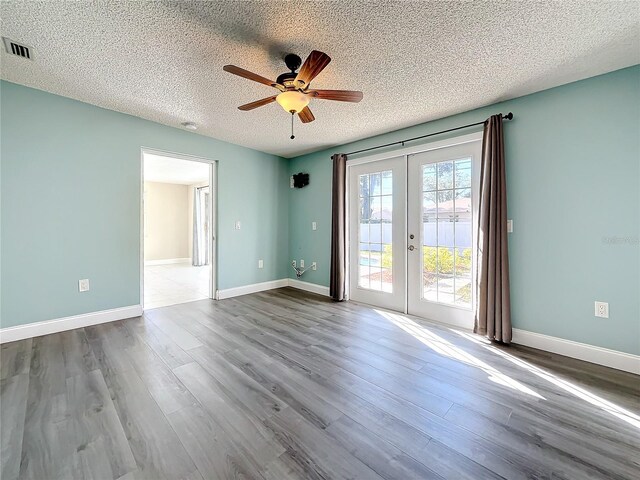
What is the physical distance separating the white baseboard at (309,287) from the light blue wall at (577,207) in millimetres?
2656

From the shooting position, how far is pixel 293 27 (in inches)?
68.5

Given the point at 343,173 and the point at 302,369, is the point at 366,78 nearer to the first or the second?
the point at 343,173

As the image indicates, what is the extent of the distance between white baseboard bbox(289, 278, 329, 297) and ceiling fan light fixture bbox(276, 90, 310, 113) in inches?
120

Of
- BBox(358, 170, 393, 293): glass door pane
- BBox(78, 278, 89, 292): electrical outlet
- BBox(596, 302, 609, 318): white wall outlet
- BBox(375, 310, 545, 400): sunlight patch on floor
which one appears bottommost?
BBox(375, 310, 545, 400): sunlight patch on floor

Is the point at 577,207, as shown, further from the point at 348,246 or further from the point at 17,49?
the point at 17,49

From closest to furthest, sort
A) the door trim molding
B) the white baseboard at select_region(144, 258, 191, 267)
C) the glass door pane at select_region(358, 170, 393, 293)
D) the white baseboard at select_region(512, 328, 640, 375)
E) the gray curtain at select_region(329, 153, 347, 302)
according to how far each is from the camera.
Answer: the white baseboard at select_region(512, 328, 640, 375) < the door trim molding < the glass door pane at select_region(358, 170, 393, 293) < the gray curtain at select_region(329, 153, 347, 302) < the white baseboard at select_region(144, 258, 191, 267)

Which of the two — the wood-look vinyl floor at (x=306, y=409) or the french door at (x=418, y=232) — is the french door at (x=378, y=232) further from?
the wood-look vinyl floor at (x=306, y=409)

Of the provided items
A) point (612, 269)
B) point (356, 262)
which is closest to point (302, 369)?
point (356, 262)

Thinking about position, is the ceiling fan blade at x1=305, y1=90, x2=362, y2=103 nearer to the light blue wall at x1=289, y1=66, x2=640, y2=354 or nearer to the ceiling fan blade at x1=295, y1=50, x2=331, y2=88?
the ceiling fan blade at x1=295, y1=50, x2=331, y2=88

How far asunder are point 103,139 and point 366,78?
10.0ft

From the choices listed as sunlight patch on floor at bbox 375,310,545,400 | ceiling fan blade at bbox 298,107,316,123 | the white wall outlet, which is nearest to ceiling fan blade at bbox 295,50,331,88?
ceiling fan blade at bbox 298,107,316,123

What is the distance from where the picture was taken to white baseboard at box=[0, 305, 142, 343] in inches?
101

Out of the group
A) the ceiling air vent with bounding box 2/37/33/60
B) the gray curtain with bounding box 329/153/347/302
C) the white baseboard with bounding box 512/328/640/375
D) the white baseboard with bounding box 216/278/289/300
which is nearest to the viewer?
the ceiling air vent with bounding box 2/37/33/60

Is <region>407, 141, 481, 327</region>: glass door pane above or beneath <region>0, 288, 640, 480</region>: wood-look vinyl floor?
above
